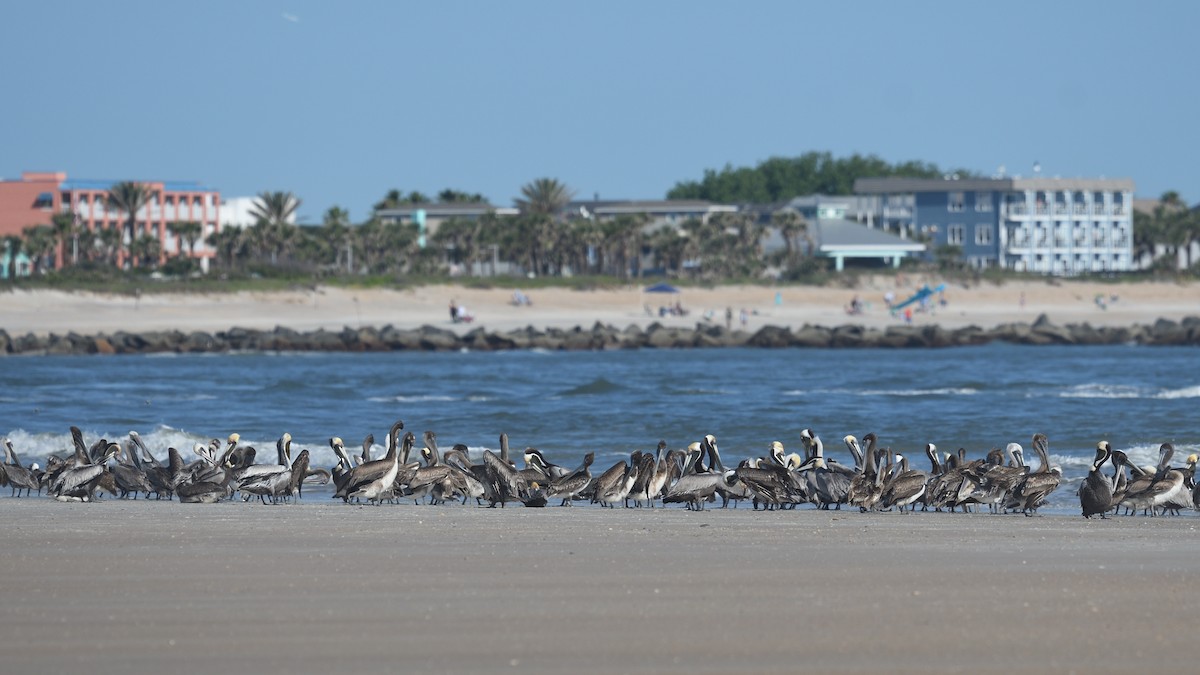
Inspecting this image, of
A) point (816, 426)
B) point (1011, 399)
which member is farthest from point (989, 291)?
point (816, 426)

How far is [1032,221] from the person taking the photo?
100375 mm

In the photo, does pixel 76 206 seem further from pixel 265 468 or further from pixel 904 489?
pixel 904 489

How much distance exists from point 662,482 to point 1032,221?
91.0 meters

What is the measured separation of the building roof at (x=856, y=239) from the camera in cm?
8938

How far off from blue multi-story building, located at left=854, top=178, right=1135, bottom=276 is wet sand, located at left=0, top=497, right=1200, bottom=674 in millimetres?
90876

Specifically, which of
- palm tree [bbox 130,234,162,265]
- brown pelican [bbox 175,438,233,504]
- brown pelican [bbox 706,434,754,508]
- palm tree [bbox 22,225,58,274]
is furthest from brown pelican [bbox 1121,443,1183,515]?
palm tree [bbox 130,234,162,265]

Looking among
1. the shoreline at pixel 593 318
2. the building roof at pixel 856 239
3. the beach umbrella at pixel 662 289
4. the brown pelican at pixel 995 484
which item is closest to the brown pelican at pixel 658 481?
the brown pelican at pixel 995 484

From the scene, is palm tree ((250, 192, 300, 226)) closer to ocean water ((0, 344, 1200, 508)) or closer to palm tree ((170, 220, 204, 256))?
palm tree ((170, 220, 204, 256))

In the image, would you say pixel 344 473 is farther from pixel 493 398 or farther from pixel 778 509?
pixel 493 398

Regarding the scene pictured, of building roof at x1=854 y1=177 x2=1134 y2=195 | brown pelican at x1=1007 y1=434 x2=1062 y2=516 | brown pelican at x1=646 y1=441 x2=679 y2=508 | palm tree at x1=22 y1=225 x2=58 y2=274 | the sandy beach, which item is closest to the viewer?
brown pelican at x1=1007 y1=434 x2=1062 y2=516

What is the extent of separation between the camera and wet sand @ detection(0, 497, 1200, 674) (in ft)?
23.8

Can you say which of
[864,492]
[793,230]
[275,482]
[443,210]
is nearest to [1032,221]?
[793,230]

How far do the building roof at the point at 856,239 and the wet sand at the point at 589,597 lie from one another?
7818 centimetres

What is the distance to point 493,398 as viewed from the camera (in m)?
33.8
